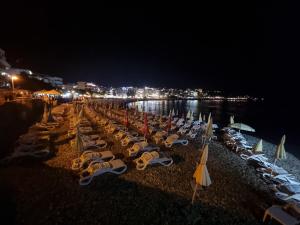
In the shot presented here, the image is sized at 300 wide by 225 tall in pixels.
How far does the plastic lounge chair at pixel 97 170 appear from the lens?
643 cm

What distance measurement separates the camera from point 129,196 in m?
5.84

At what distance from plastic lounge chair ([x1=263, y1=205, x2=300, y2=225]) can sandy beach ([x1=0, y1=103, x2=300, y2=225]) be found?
1.32 ft

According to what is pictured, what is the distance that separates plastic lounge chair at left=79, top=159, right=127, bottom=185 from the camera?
21.1 ft

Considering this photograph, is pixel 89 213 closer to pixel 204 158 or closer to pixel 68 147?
pixel 204 158

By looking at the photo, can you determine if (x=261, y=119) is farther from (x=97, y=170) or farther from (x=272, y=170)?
(x=97, y=170)

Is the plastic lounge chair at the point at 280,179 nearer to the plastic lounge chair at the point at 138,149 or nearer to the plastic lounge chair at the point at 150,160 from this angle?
the plastic lounge chair at the point at 150,160

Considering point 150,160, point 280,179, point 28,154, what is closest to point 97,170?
point 150,160

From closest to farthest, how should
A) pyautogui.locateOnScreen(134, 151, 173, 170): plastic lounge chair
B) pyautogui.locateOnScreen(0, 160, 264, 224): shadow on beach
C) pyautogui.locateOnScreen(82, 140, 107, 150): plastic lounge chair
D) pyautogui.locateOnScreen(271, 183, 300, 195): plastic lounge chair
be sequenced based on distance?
1. pyautogui.locateOnScreen(0, 160, 264, 224): shadow on beach
2. pyautogui.locateOnScreen(271, 183, 300, 195): plastic lounge chair
3. pyautogui.locateOnScreen(134, 151, 173, 170): plastic lounge chair
4. pyautogui.locateOnScreen(82, 140, 107, 150): plastic lounge chair

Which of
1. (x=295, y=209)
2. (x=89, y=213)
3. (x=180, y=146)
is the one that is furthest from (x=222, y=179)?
(x=89, y=213)

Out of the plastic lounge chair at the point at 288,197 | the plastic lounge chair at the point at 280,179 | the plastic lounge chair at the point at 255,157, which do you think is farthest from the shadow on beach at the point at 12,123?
the plastic lounge chair at the point at 255,157

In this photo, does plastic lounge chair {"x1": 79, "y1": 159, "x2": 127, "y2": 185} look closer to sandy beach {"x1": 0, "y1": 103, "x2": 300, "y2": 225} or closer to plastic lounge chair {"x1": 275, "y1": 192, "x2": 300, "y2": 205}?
sandy beach {"x1": 0, "y1": 103, "x2": 300, "y2": 225}

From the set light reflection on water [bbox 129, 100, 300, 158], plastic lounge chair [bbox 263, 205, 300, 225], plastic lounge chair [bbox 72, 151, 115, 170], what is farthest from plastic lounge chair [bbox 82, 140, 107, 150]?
light reflection on water [bbox 129, 100, 300, 158]

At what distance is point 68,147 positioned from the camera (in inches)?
392

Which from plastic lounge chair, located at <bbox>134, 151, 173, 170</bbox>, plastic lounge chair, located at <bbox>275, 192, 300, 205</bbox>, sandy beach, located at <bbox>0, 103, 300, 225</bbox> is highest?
plastic lounge chair, located at <bbox>134, 151, 173, 170</bbox>
